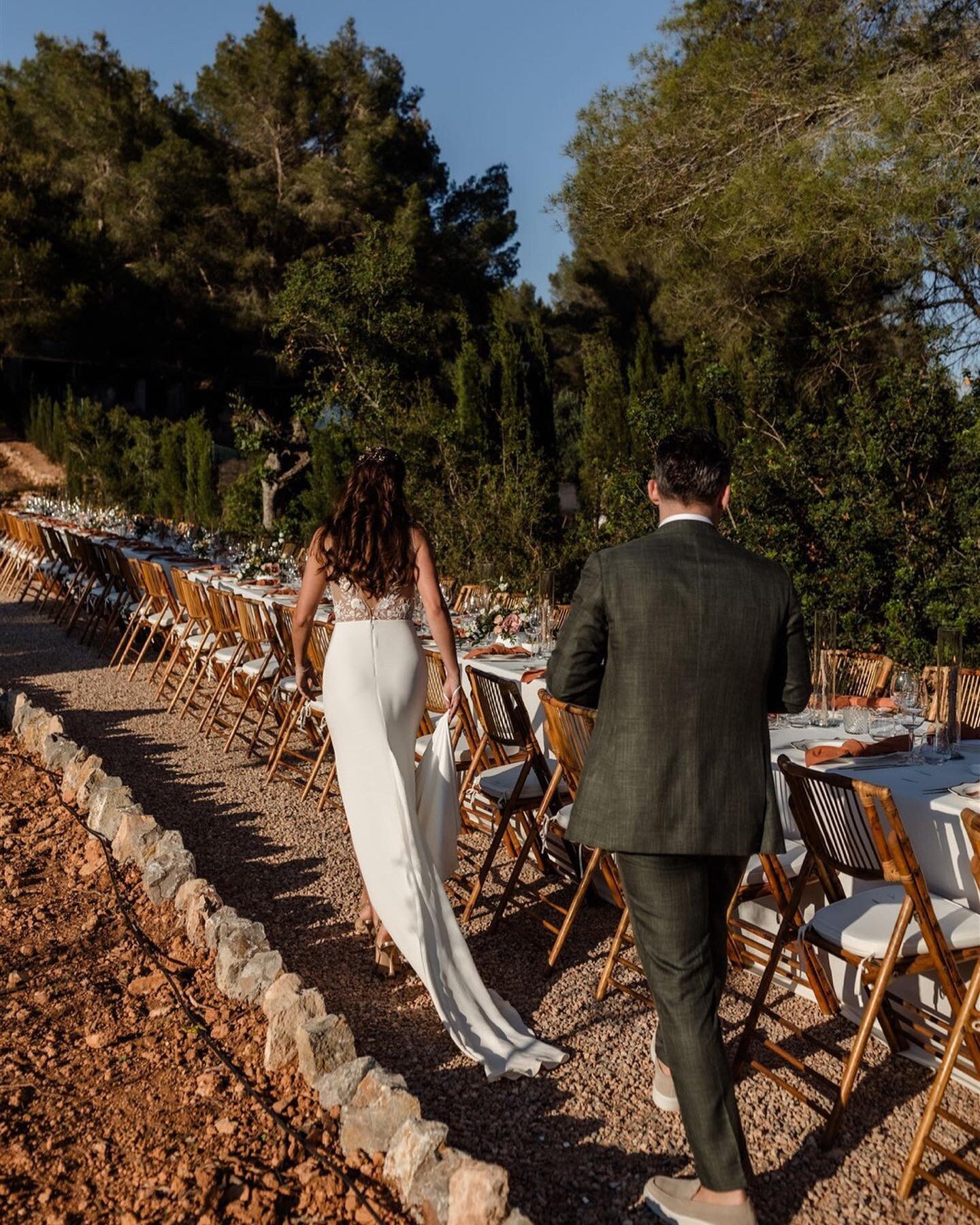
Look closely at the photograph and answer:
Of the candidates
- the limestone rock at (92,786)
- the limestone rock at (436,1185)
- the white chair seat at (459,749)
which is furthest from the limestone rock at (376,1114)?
the limestone rock at (92,786)

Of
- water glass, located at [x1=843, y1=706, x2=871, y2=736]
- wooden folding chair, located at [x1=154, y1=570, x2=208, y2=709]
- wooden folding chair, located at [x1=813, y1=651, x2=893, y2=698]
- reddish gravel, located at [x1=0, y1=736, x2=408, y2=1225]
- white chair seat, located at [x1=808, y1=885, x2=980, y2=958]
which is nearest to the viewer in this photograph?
reddish gravel, located at [x1=0, y1=736, x2=408, y2=1225]

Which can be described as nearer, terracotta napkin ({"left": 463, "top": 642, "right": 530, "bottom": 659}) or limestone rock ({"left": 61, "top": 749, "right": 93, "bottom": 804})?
limestone rock ({"left": 61, "top": 749, "right": 93, "bottom": 804})

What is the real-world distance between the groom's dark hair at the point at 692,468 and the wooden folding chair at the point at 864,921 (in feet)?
2.41

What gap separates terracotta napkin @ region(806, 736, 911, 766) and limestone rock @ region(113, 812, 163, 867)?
2.27 metres

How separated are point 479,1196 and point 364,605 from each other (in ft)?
6.01

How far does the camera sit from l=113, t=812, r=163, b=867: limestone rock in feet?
13.6

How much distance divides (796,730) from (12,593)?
12844mm

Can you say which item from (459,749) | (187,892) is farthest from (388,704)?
(459,749)

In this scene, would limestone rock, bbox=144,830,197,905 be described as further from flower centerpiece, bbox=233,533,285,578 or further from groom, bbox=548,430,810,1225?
flower centerpiece, bbox=233,533,285,578

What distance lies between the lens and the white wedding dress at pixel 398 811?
3051 millimetres

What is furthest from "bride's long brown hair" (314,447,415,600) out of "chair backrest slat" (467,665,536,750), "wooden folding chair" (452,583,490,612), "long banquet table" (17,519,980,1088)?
"wooden folding chair" (452,583,490,612)

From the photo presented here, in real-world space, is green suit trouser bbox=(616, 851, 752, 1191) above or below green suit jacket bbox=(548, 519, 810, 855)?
below

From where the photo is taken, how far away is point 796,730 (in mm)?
3812

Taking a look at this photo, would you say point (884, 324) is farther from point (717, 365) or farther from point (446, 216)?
point (446, 216)
